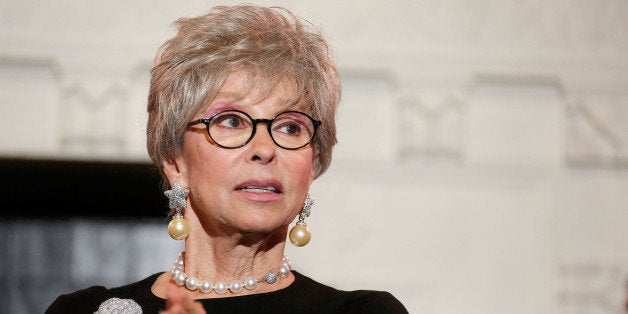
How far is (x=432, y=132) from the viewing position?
14.5 feet

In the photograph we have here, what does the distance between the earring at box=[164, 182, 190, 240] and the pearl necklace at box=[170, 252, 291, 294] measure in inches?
3.5

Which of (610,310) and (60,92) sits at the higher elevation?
(60,92)

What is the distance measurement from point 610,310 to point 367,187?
1.19 metres

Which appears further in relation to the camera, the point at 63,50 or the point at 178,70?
the point at 63,50

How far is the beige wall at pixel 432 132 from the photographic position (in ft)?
14.2

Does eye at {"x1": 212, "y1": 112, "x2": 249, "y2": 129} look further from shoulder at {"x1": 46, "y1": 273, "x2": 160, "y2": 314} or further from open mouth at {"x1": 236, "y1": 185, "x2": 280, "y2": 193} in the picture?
shoulder at {"x1": 46, "y1": 273, "x2": 160, "y2": 314}

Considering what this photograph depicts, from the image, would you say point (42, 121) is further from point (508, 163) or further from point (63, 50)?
point (508, 163)

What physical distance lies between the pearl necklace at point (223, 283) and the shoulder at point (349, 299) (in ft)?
0.15

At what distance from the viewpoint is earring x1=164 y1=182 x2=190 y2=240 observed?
223 centimetres

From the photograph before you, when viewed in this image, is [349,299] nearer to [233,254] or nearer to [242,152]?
[233,254]

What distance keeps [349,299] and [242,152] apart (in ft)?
1.26

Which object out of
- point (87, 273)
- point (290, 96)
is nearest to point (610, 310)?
point (87, 273)

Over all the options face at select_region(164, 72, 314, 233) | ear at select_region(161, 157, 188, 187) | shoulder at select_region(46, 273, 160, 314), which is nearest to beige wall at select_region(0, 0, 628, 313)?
shoulder at select_region(46, 273, 160, 314)

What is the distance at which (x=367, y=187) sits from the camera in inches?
173
